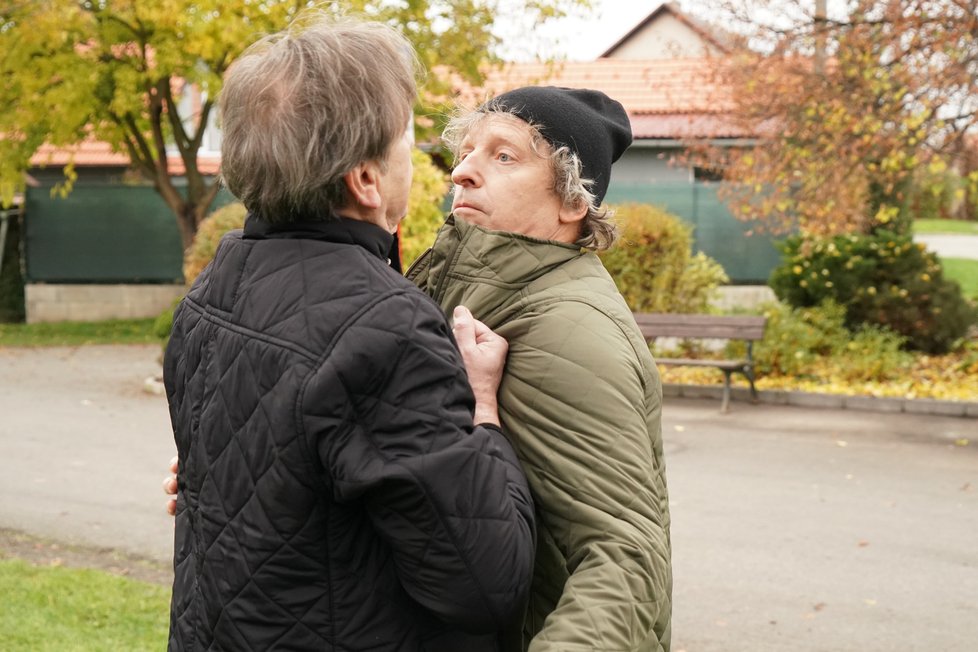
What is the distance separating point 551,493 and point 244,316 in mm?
549

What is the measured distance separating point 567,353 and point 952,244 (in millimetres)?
33222

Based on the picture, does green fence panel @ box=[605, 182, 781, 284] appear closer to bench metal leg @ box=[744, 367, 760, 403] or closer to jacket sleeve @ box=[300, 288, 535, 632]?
bench metal leg @ box=[744, 367, 760, 403]

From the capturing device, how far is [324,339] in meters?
1.58

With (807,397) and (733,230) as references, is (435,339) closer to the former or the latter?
(807,397)

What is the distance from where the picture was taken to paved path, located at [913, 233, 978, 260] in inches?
1131

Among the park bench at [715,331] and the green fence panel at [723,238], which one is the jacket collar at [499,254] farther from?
the green fence panel at [723,238]

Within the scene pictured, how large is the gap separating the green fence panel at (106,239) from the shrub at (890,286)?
1172 cm

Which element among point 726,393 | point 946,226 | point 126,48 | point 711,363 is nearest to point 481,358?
point 726,393

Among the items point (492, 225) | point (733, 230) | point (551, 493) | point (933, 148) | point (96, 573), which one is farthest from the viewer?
point (733, 230)

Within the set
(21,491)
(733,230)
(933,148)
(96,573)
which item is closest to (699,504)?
(96,573)

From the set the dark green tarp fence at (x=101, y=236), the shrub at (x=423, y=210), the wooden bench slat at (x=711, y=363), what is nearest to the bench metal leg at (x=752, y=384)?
the wooden bench slat at (x=711, y=363)

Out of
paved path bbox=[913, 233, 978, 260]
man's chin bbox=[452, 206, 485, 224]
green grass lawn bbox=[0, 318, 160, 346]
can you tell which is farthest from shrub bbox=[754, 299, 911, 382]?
paved path bbox=[913, 233, 978, 260]

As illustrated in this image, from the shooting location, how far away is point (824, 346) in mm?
13492

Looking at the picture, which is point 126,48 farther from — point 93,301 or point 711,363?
point 711,363
